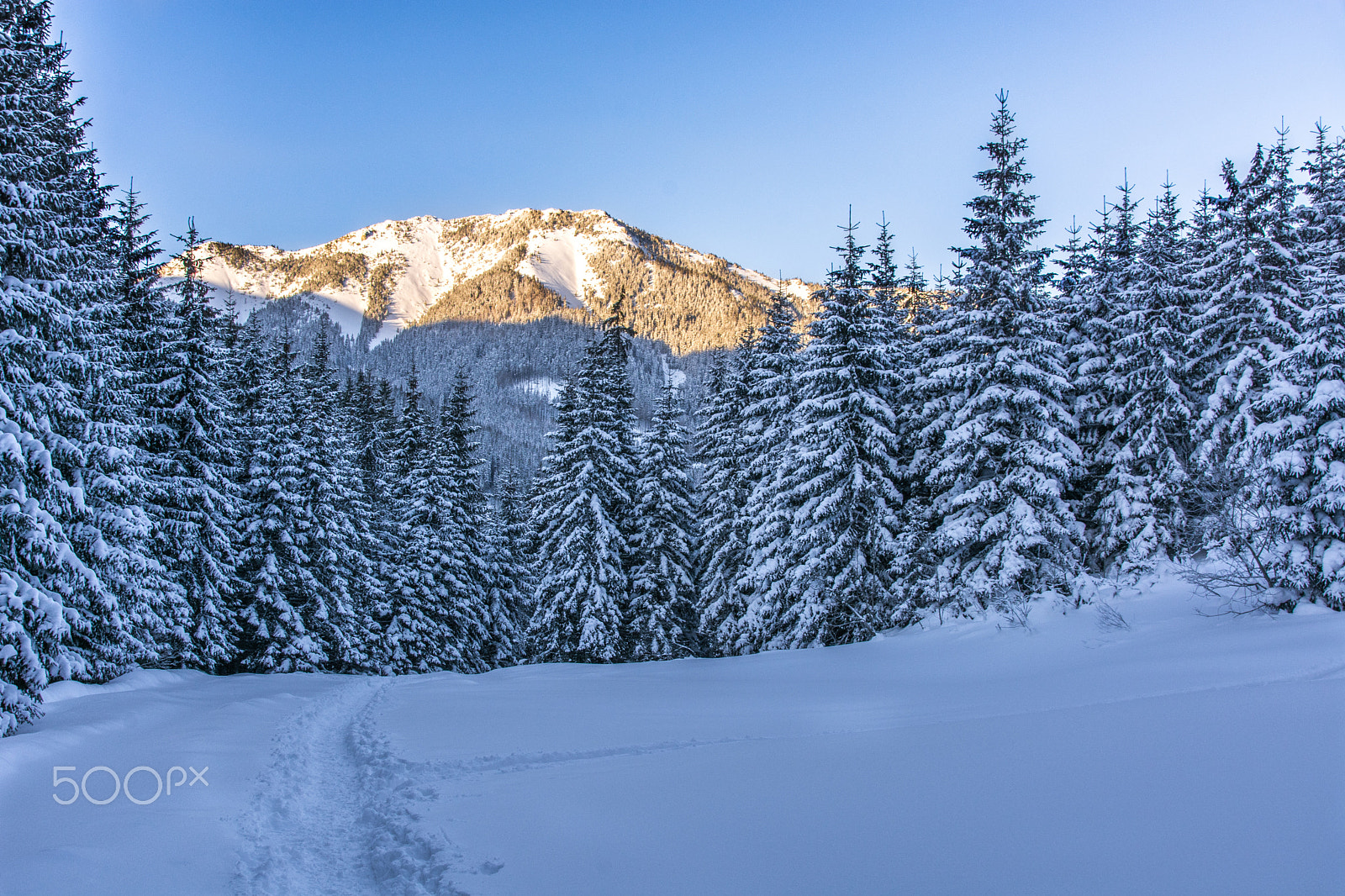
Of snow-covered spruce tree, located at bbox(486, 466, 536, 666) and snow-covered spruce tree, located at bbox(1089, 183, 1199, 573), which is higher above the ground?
snow-covered spruce tree, located at bbox(1089, 183, 1199, 573)

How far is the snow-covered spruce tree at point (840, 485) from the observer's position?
1795cm

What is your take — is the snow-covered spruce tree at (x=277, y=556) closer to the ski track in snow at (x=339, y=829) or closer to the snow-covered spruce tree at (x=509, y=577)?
the snow-covered spruce tree at (x=509, y=577)

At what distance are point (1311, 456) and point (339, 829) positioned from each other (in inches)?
669

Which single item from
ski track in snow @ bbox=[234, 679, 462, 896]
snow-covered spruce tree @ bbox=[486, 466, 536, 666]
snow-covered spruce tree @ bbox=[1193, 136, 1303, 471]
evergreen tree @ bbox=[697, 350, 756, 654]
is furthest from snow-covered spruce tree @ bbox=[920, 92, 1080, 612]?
snow-covered spruce tree @ bbox=[486, 466, 536, 666]

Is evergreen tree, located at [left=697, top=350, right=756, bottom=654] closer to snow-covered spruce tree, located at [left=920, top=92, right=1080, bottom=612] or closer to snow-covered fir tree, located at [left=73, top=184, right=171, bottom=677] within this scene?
snow-covered spruce tree, located at [left=920, top=92, right=1080, bottom=612]

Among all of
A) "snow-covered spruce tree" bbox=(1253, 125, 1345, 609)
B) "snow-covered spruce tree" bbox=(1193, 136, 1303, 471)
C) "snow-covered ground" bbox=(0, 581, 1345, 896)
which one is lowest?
"snow-covered ground" bbox=(0, 581, 1345, 896)

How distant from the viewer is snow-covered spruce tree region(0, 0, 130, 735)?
11062 mm

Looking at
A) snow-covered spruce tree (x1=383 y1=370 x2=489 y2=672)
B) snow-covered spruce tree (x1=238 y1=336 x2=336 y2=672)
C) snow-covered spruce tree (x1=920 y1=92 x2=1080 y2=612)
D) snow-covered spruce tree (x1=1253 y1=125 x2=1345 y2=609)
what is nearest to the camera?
snow-covered spruce tree (x1=1253 y1=125 x2=1345 y2=609)

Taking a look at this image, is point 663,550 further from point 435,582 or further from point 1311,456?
point 1311,456

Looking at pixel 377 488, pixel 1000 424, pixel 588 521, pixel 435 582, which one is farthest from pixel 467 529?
pixel 1000 424

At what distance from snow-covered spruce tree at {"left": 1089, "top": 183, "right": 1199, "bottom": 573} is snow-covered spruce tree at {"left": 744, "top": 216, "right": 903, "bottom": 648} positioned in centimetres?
692

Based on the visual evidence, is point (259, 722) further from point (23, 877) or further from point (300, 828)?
point (23, 877)

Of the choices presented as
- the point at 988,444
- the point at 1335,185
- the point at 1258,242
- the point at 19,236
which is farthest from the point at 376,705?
the point at 1335,185

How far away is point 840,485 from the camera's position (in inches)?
721
